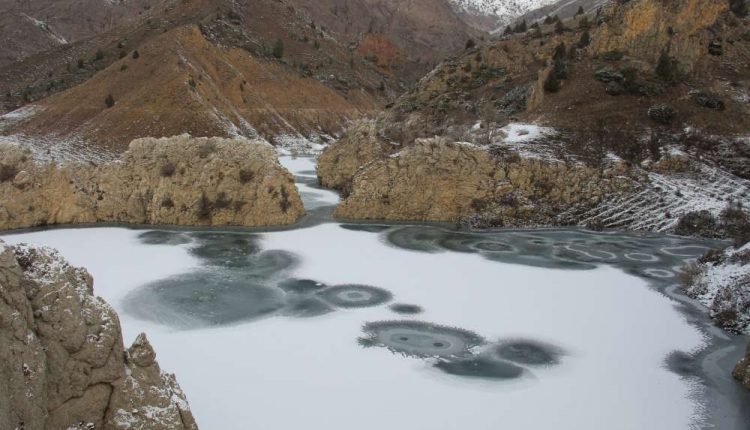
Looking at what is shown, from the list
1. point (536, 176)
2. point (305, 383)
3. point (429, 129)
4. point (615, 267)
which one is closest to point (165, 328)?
point (305, 383)

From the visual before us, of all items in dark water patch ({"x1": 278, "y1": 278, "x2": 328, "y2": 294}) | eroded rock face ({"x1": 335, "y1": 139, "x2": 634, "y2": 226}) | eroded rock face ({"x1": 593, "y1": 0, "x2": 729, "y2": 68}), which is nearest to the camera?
dark water patch ({"x1": 278, "y1": 278, "x2": 328, "y2": 294})

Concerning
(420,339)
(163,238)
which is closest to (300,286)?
(420,339)

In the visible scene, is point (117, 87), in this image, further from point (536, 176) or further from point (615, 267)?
point (615, 267)

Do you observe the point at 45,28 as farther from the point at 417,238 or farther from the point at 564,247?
the point at 564,247

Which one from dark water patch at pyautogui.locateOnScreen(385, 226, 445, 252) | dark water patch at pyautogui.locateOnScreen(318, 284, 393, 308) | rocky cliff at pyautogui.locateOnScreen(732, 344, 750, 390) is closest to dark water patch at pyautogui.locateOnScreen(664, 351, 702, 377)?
rocky cliff at pyautogui.locateOnScreen(732, 344, 750, 390)

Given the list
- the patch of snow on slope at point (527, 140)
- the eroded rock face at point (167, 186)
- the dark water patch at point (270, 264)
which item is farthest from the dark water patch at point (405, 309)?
the patch of snow on slope at point (527, 140)

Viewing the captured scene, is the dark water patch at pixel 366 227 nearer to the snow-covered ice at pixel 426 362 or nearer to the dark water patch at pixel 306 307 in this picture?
the snow-covered ice at pixel 426 362

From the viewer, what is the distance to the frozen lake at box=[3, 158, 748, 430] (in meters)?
9.96

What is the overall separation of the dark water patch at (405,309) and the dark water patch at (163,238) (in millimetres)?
9497

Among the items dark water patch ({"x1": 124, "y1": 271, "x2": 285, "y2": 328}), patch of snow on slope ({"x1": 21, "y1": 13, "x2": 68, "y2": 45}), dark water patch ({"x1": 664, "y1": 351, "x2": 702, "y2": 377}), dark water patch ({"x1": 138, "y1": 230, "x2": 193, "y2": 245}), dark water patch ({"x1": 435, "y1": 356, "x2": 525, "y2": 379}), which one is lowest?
dark water patch ({"x1": 435, "y1": 356, "x2": 525, "y2": 379})

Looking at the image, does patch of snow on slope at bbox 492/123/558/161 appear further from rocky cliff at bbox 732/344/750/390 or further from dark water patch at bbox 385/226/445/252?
rocky cliff at bbox 732/344/750/390

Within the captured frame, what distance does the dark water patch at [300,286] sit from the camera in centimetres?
1591

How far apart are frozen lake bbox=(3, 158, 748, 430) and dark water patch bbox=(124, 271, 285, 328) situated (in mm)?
67

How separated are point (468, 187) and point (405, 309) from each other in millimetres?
12158
